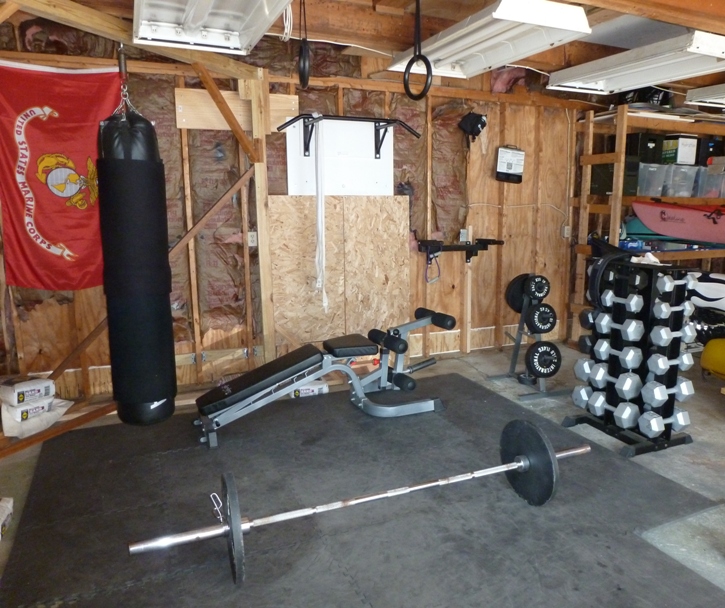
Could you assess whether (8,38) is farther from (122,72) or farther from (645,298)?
(645,298)

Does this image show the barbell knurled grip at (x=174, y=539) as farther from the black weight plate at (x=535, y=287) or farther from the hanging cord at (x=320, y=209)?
the black weight plate at (x=535, y=287)

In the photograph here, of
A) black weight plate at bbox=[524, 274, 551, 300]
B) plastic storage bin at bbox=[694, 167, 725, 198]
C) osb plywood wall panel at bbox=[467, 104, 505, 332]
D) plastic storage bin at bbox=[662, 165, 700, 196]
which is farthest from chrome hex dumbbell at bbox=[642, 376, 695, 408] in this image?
plastic storage bin at bbox=[694, 167, 725, 198]

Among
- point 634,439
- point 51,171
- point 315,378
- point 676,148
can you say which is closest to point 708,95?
point 676,148

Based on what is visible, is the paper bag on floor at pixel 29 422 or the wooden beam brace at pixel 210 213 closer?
the paper bag on floor at pixel 29 422

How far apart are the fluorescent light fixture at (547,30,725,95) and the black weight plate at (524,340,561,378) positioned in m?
2.14

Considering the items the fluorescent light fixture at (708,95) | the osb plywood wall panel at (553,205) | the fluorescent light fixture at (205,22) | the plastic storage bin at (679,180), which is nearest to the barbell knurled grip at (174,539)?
the fluorescent light fixture at (205,22)

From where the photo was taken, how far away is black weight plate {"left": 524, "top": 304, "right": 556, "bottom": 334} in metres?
4.54

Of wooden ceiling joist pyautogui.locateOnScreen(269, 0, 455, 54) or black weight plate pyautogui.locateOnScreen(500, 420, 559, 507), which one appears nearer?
black weight plate pyautogui.locateOnScreen(500, 420, 559, 507)

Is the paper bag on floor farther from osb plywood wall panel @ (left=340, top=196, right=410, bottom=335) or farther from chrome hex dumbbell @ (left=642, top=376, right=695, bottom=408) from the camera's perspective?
chrome hex dumbbell @ (left=642, top=376, right=695, bottom=408)

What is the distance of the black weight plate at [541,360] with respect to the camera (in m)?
4.39

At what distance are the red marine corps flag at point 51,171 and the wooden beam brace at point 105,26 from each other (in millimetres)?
635

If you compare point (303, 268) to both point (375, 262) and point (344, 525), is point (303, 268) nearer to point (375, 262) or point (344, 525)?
point (375, 262)

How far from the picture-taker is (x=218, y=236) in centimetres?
456

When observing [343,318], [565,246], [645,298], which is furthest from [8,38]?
[565,246]
